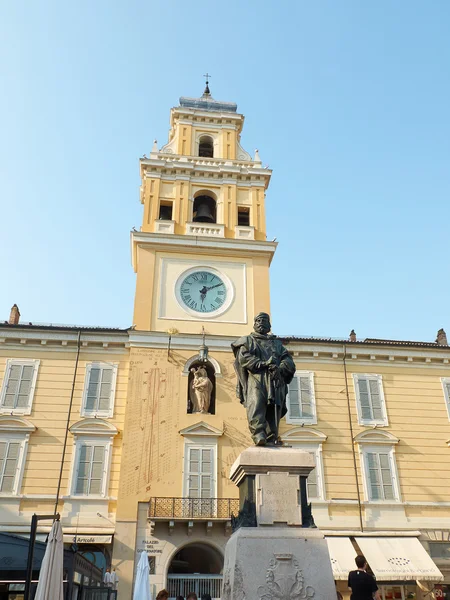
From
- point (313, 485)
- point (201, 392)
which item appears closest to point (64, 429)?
point (201, 392)

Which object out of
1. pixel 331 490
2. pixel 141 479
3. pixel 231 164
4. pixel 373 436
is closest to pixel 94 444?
pixel 141 479

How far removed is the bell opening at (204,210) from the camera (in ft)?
86.4

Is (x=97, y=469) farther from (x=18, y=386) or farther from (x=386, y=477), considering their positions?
(x=386, y=477)

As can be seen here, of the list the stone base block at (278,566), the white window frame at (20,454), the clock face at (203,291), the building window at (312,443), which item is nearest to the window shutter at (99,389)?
the white window frame at (20,454)

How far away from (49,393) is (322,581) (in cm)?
1639

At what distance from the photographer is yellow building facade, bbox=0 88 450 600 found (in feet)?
62.3

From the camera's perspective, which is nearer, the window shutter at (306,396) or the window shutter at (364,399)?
the window shutter at (306,396)

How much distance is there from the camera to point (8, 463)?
1959 centimetres

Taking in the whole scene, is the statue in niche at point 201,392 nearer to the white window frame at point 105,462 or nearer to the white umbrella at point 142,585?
the white window frame at point 105,462

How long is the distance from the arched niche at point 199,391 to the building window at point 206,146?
1193cm

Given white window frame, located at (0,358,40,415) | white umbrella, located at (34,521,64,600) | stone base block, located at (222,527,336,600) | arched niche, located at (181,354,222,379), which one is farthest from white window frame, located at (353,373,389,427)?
stone base block, located at (222,527,336,600)

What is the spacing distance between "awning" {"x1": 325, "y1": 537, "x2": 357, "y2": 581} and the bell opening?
14.6 metres

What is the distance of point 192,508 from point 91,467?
152 inches

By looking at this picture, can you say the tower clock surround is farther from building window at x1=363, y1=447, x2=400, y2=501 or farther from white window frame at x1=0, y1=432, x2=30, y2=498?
building window at x1=363, y1=447, x2=400, y2=501
